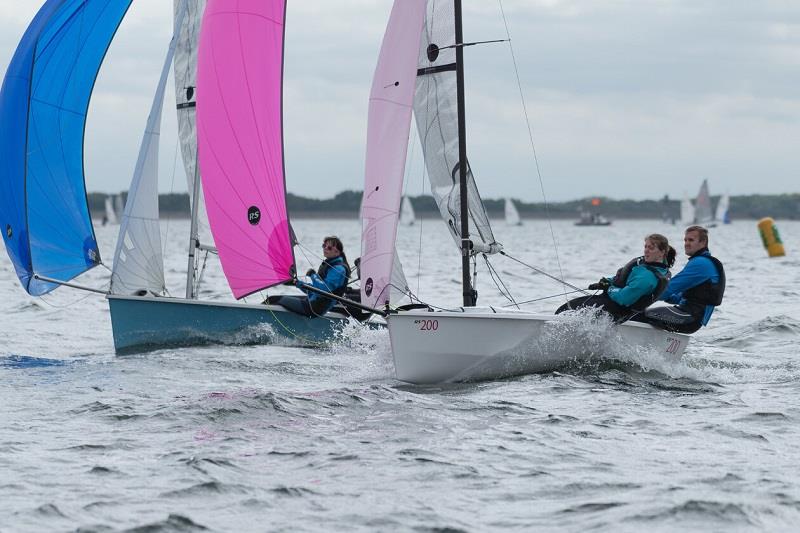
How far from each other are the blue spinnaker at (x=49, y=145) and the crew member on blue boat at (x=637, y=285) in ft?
15.4

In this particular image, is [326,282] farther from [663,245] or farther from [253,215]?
[663,245]

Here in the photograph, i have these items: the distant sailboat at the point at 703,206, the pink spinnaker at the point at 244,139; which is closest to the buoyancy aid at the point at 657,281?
the pink spinnaker at the point at 244,139

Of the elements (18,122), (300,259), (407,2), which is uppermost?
(407,2)

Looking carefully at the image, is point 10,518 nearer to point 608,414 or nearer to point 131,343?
point 608,414

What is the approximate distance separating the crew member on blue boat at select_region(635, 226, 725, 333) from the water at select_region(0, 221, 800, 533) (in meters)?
0.33

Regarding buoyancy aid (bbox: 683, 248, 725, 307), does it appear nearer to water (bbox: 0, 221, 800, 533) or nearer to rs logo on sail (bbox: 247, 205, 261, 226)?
water (bbox: 0, 221, 800, 533)

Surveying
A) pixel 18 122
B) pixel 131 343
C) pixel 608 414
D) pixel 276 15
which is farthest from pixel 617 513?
pixel 18 122

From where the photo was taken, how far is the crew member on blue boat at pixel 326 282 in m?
9.93

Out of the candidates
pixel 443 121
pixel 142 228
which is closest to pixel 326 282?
pixel 142 228

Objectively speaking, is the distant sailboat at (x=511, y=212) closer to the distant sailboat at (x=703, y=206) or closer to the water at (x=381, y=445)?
the distant sailboat at (x=703, y=206)

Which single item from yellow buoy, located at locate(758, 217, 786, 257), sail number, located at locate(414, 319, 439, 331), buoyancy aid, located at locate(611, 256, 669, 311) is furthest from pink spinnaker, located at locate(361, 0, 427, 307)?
yellow buoy, located at locate(758, 217, 786, 257)

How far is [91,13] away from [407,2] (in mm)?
3799

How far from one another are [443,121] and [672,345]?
239 cm

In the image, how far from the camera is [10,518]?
4.49 meters
